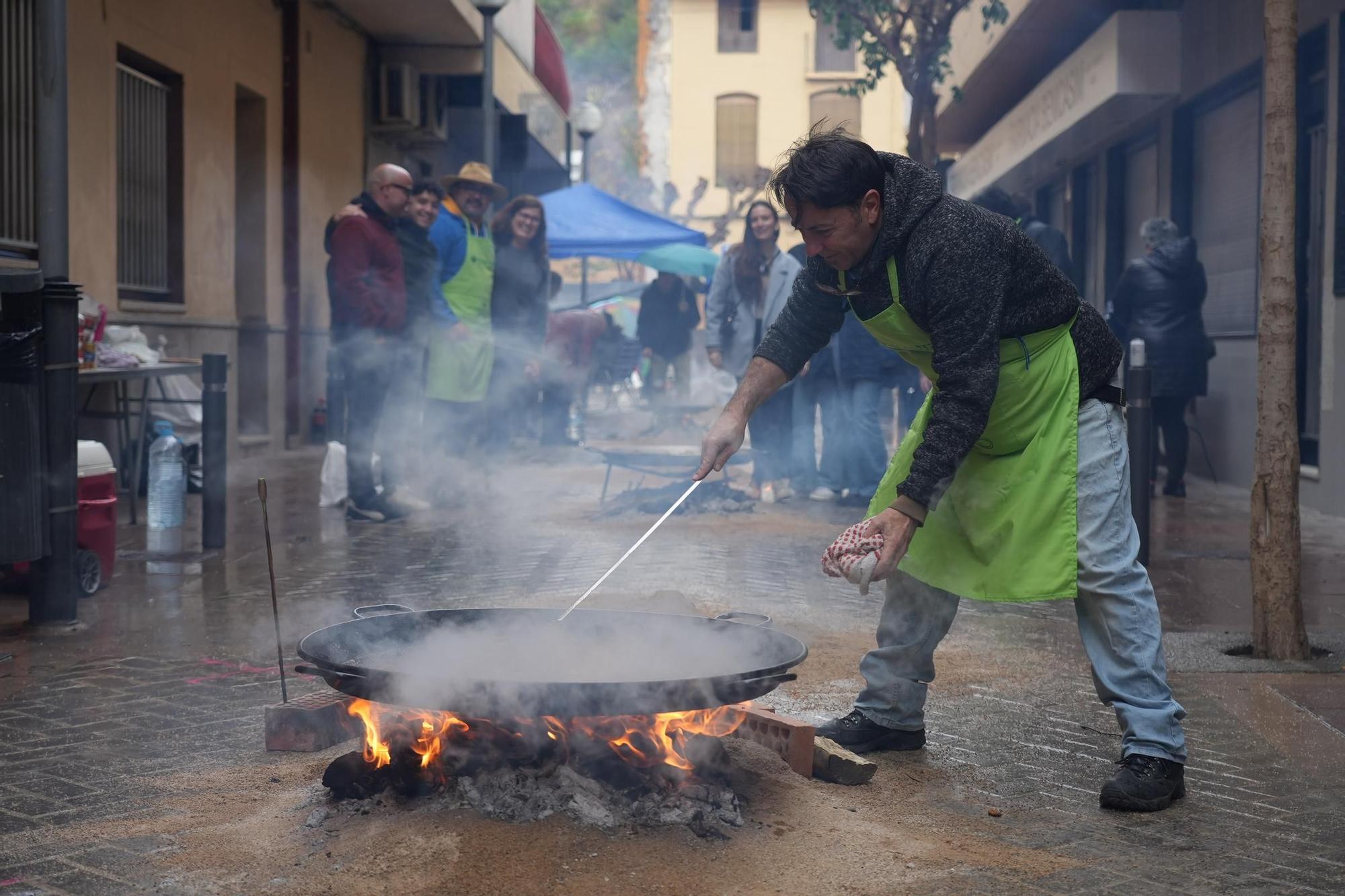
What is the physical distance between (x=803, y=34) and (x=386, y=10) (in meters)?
29.6

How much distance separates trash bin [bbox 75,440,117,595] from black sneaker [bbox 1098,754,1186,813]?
453cm

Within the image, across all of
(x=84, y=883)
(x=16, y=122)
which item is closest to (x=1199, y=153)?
(x=16, y=122)

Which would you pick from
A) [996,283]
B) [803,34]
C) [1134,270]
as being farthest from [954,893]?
[803,34]

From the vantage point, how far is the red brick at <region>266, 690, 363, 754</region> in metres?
3.81

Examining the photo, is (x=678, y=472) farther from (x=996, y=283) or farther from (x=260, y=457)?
(x=996, y=283)

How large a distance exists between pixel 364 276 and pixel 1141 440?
179 inches

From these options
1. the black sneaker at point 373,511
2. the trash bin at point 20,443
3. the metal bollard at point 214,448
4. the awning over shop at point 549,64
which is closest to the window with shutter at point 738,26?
the awning over shop at point 549,64

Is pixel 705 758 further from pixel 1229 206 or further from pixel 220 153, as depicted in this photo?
pixel 1229 206

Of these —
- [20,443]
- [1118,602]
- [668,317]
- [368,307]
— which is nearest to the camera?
[1118,602]

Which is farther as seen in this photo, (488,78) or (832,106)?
(832,106)

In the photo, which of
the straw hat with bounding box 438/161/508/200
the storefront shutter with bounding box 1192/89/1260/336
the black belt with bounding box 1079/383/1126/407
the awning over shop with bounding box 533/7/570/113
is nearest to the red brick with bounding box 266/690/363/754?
the black belt with bounding box 1079/383/1126/407

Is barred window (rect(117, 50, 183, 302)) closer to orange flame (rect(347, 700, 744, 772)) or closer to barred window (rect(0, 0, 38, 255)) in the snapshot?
barred window (rect(0, 0, 38, 255))

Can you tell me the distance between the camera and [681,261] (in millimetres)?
19547

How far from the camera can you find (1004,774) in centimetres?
373
